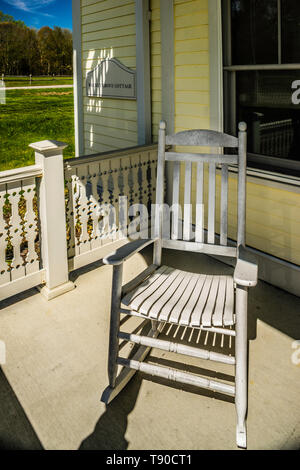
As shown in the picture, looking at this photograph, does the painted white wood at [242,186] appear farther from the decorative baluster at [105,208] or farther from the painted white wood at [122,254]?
the decorative baluster at [105,208]

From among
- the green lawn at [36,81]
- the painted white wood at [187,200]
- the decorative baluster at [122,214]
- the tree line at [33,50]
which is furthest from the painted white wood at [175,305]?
the tree line at [33,50]

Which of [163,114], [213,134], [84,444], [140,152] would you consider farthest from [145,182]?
[84,444]

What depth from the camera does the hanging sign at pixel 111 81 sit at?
4371 millimetres

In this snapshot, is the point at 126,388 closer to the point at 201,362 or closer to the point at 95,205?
the point at 201,362

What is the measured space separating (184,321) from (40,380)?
3.09ft

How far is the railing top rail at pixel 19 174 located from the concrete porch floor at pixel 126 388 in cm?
90

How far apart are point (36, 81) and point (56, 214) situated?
2647cm

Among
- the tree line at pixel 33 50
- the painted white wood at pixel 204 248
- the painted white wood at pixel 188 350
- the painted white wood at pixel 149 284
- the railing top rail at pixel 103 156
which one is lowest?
the painted white wood at pixel 188 350

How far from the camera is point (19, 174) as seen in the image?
111 inches

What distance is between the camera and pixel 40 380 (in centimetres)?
228

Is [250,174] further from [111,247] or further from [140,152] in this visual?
[111,247]

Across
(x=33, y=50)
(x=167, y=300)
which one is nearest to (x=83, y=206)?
(x=167, y=300)

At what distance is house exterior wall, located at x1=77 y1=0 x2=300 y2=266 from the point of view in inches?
121

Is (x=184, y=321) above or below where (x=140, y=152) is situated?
below
